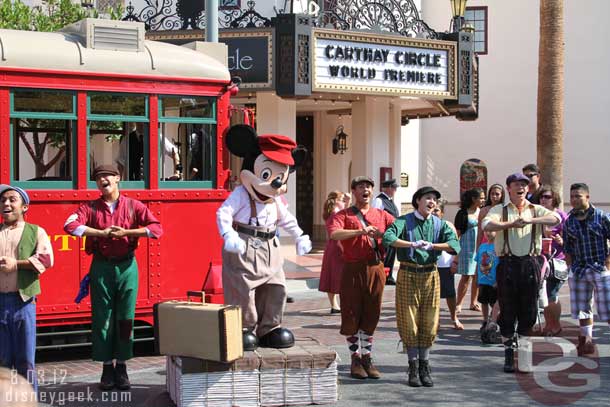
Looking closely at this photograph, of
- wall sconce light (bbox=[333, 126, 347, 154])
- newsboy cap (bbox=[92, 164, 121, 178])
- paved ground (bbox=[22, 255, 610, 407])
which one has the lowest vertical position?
paved ground (bbox=[22, 255, 610, 407])

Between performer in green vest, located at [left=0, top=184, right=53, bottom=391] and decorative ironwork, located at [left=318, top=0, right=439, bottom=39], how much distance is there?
10.1 metres

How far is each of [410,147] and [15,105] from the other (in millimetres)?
16491

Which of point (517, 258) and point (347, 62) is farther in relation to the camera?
point (347, 62)

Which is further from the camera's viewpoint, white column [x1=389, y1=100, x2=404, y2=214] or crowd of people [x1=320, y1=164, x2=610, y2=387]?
white column [x1=389, y1=100, x2=404, y2=214]

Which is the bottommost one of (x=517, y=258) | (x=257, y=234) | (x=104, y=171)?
(x=517, y=258)

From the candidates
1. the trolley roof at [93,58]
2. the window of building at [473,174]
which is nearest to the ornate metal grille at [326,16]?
the trolley roof at [93,58]

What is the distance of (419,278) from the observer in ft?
24.2

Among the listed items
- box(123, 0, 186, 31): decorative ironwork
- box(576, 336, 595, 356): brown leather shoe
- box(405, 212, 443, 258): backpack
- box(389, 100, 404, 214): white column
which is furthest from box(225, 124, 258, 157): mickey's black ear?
box(389, 100, 404, 214): white column

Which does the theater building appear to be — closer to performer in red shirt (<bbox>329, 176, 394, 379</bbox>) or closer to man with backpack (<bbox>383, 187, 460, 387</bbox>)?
performer in red shirt (<bbox>329, 176, 394, 379</bbox>)

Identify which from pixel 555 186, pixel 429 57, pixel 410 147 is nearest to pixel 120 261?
pixel 429 57

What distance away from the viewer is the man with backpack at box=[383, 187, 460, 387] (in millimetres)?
7344

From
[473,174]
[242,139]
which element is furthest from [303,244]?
[473,174]

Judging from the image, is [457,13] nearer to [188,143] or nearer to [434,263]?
[188,143]

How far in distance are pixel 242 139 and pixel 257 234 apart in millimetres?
819
